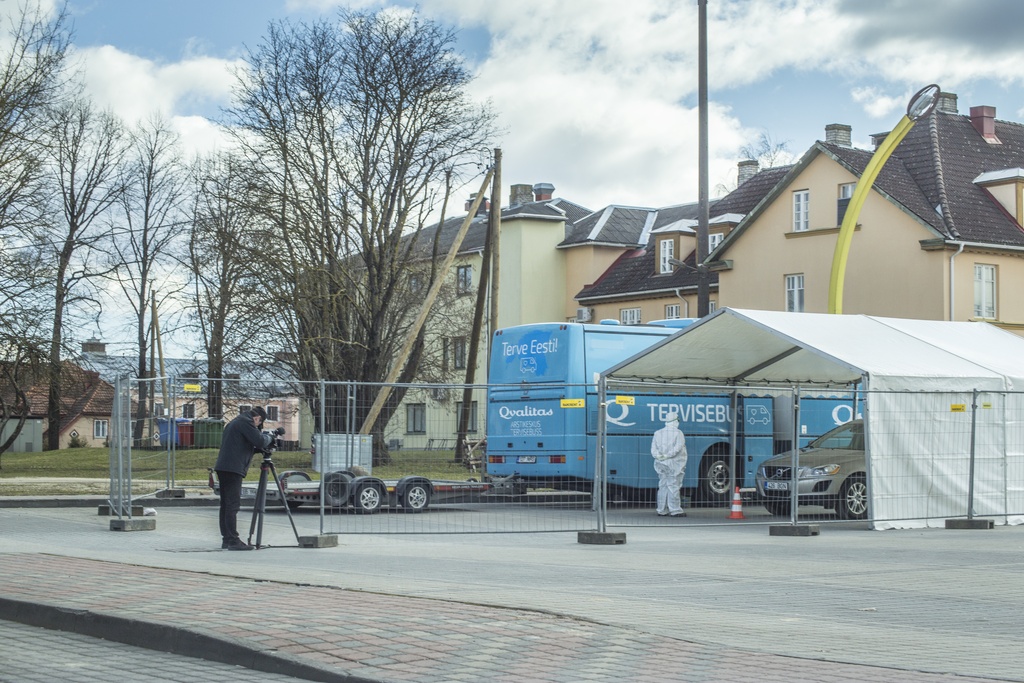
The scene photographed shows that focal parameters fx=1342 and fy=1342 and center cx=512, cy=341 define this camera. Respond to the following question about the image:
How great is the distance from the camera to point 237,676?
286 inches

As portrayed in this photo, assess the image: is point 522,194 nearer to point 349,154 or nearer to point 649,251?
point 649,251

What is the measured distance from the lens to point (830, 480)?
67.9 feet

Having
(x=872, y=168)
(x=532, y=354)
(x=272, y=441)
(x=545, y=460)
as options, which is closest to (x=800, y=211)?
(x=872, y=168)

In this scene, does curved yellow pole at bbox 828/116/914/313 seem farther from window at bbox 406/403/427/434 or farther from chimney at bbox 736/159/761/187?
chimney at bbox 736/159/761/187

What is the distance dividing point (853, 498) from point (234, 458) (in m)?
10.1

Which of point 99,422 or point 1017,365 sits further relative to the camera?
point 99,422

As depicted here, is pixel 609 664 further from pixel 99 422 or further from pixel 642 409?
pixel 99 422

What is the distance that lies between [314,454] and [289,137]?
2301 centimetres

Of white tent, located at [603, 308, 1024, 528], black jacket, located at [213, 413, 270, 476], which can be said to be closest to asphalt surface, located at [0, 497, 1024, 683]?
black jacket, located at [213, 413, 270, 476]

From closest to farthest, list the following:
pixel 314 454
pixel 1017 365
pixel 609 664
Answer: pixel 609 664, pixel 314 454, pixel 1017 365

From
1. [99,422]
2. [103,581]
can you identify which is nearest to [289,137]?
[103,581]

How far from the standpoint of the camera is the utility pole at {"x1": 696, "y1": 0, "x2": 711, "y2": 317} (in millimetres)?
30344

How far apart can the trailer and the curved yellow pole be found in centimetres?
933

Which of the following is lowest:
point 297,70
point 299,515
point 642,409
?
point 299,515
